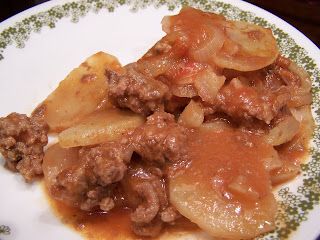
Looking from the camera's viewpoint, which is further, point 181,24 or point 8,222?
point 181,24

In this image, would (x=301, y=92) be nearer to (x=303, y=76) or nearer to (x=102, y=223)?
(x=303, y=76)

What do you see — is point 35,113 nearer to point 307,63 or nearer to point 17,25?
point 17,25

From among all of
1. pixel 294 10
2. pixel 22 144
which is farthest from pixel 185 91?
pixel 294 10

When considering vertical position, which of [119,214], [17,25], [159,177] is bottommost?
[119,214]

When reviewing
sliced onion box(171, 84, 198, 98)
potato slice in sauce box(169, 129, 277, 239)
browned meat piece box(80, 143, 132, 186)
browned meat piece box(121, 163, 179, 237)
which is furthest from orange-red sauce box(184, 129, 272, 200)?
browned meat piece box(80, 143, 132, 186)

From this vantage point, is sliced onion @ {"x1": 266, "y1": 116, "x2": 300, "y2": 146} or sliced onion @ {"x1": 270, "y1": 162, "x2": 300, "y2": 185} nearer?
sliced onion @ {"x1": 270, "y1": 162, "x2": 300, "y2": 185}

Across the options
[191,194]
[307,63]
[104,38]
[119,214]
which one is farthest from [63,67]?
[307,63]

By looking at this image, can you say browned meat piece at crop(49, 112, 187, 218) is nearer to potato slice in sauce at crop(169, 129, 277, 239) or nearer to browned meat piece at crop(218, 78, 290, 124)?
potato slice in sauce at crop(169, 129, 277, 239)
